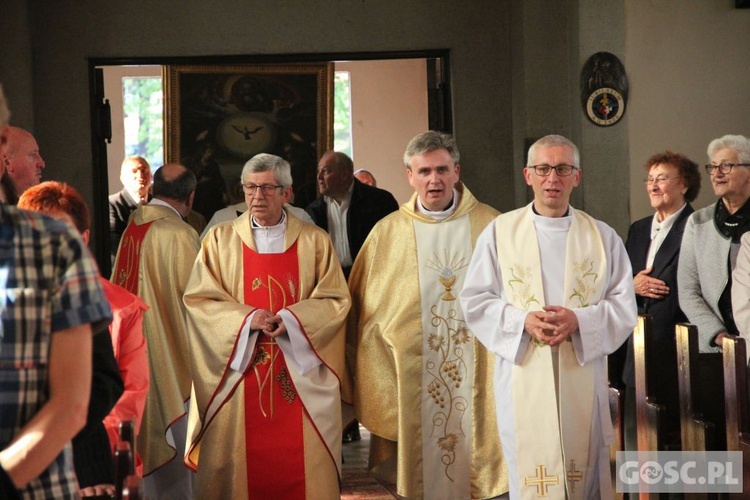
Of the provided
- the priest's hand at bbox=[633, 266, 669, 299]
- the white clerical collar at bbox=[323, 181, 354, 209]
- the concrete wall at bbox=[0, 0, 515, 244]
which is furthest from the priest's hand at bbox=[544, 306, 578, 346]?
the concrete wall at bbox=[0, 0, 515, 244]

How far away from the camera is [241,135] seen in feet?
30.6

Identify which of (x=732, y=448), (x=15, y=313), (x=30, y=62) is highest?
(x=30, y=62)

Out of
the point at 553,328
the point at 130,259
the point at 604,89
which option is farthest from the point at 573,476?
the point at 604,89

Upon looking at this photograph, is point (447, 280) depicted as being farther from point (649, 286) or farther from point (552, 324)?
point (649, 286)

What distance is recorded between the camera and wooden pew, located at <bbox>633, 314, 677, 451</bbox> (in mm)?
4586

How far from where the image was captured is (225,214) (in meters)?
7.57

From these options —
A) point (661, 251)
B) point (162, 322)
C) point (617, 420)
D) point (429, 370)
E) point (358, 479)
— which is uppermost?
point (661, 251)

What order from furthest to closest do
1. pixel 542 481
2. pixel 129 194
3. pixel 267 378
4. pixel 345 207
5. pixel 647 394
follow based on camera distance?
pixel 129 194 → pixel 345 207 → pixel 267 378 → pixel 647 394 → pixel 542 481

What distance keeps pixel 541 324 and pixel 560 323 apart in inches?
2.9

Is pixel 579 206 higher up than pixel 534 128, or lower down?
lower down

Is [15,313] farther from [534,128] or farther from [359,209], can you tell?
A: [534,128]

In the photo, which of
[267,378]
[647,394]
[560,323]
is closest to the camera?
[560,323]

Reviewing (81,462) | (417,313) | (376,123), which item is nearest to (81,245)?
(81,462)

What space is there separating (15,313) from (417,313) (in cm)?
333
